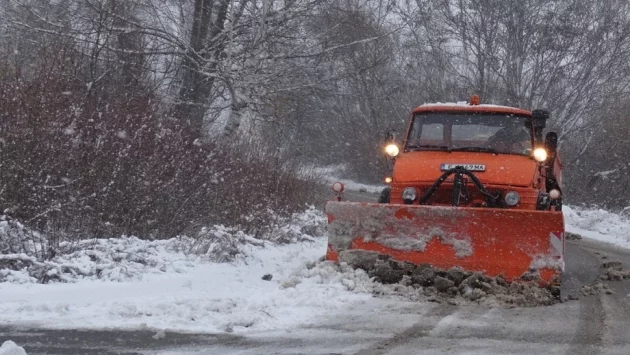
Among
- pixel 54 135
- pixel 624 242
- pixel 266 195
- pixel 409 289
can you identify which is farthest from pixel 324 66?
pixel 409 289

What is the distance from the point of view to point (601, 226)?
17828mm

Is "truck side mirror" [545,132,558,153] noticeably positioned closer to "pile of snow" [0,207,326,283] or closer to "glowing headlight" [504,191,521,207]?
"glowing headlight" [504,191,521,207]

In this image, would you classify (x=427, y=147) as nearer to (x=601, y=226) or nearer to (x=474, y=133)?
(x=474, y=133)

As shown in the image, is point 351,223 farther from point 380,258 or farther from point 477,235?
point 477,235

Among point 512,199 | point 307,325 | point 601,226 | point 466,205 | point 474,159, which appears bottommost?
point 307,325

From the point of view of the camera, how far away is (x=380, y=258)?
292 inches

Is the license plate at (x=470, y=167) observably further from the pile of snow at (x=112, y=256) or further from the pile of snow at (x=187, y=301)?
the pile of snow at (x=112, y=256)

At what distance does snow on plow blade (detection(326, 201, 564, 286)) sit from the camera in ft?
23.0

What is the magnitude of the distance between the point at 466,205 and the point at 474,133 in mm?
1264

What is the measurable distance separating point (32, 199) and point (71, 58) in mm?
3259

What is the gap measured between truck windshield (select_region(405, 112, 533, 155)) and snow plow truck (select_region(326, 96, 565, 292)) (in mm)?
12

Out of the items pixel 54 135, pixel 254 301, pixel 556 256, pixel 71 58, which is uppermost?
pixel 71 58

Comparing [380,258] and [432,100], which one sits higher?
[432,100]

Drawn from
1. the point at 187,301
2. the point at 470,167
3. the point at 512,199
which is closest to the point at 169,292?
the point at 187,301
